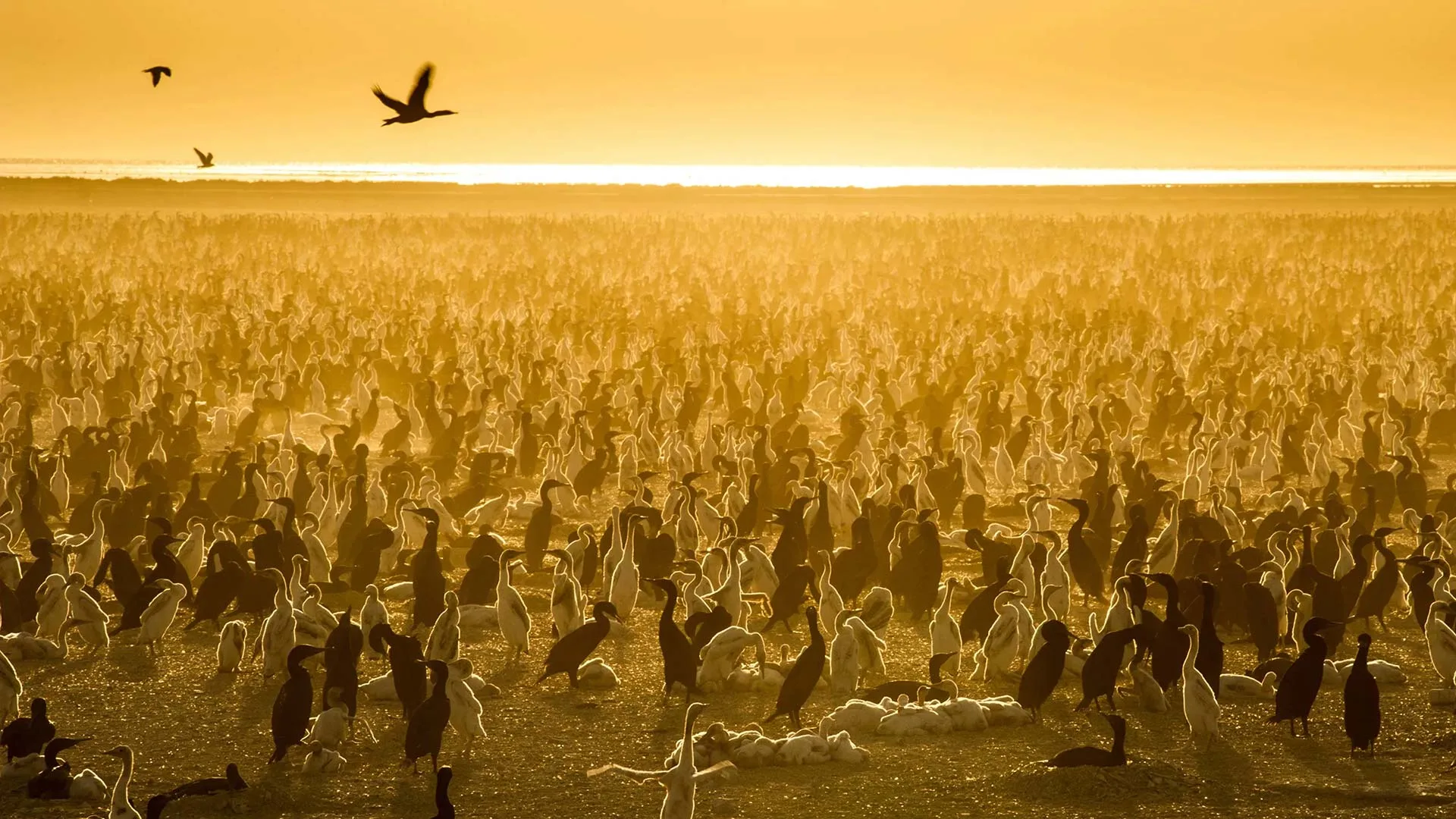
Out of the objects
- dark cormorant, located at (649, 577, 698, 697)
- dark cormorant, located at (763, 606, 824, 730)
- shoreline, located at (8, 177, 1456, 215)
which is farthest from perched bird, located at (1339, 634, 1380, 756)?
shoreline, located at (8, 177, 1456, 215)

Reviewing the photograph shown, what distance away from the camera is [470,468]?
57.5ft

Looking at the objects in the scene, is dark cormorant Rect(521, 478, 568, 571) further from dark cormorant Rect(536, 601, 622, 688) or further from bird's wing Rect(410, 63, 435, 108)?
bird's wing Rect(410, 63, 435, 108)

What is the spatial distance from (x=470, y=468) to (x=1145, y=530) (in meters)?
7.60

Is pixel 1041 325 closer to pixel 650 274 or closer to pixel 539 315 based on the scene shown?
pixel 539 315

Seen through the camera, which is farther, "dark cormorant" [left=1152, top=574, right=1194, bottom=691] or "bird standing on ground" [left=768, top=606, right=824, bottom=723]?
"dark cormorant" [left=1152, top=574, right=1194, bottom=691]

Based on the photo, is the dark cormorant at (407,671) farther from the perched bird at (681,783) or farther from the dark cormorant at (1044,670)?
the dark cormorant at (1044,670)

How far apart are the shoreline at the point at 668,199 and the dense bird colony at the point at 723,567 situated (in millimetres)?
52161

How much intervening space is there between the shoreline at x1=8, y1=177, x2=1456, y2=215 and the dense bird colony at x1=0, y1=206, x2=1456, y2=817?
5216 cm

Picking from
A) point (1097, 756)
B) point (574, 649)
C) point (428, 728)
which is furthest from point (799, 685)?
point (428, 728)

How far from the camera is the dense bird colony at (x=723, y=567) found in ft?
30.4

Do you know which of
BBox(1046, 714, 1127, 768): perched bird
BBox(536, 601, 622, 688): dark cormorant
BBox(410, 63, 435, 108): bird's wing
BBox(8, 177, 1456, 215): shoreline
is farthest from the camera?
BBox(8, 177, 1456, 215): shoreline

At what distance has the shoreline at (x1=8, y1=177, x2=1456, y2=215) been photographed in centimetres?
8012

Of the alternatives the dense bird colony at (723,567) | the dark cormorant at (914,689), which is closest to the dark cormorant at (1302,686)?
the dense bird colony at (723,567)

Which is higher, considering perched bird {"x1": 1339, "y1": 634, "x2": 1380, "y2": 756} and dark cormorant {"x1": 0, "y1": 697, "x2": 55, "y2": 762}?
perched bird {"x1": 1339, "y1": 634, "x2": 1380, "y2": 756}
